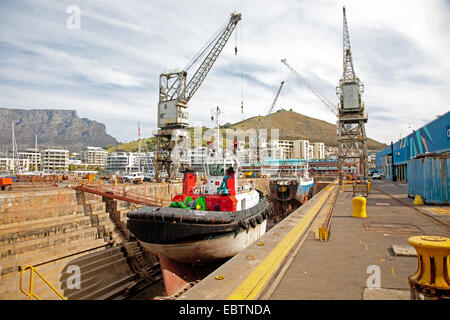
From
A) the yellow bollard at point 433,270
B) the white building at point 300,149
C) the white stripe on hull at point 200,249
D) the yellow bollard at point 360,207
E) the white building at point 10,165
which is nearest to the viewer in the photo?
the yellow bollard at point 433,270

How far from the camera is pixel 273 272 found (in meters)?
6.38

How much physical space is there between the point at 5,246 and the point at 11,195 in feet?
13.3

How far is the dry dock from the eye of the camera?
5.35 metres

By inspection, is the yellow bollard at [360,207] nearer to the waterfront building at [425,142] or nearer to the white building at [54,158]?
the waterfront building at [425,142]

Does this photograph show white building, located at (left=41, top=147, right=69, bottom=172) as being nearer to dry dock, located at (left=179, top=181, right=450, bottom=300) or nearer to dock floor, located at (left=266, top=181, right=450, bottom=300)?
dry dock, located at (left=179, top=181, right=450, bottom=300)

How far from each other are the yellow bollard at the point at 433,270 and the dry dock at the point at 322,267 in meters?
1.32

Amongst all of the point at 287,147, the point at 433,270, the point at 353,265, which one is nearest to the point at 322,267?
the point at 353,265

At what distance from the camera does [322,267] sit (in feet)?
22.3

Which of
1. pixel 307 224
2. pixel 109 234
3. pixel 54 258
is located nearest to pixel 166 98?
pixel 109 234

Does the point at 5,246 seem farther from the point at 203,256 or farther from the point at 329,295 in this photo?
the point at 329,295

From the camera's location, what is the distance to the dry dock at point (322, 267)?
17.5 ft

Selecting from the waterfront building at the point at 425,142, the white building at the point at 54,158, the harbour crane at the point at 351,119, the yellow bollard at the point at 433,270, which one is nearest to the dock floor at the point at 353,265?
the yellow bollard at the point at 433,270
